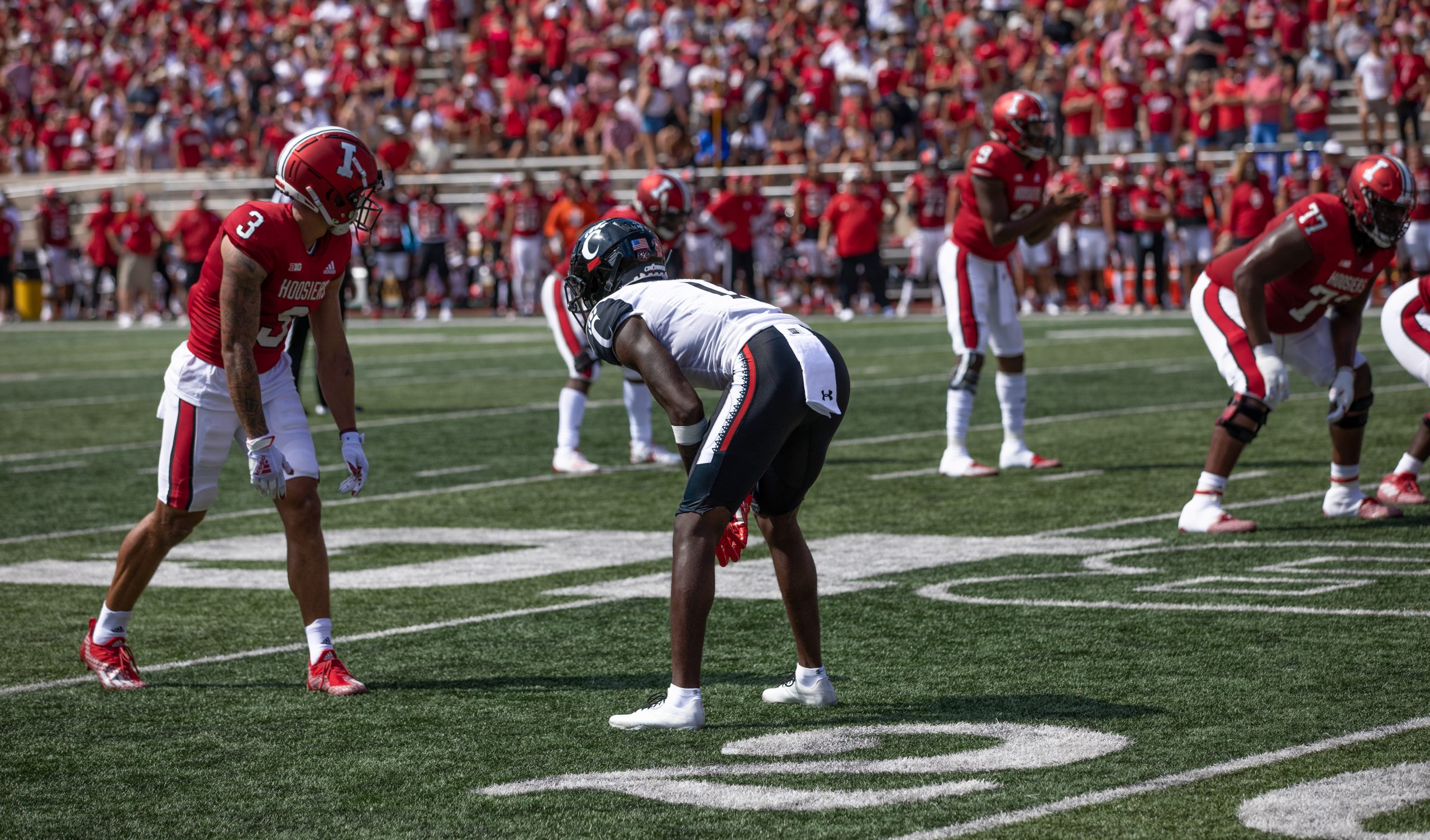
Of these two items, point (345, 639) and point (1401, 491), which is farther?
point (1401, 491)

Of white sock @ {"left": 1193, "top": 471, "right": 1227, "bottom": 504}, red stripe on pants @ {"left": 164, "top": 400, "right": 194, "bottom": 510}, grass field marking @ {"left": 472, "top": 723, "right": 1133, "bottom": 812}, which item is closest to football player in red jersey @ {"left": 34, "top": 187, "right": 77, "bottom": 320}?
white sock @ {"left": 1193, "top": 471, "right": 1227, "bottom": 504}

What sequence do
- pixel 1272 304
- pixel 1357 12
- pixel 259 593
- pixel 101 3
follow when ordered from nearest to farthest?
pixel 259 593, pixel 1272 304, pixel 1357 12, pixel 101 3

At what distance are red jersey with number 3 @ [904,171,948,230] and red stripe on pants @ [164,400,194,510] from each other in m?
19.7

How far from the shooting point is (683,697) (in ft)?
15.4

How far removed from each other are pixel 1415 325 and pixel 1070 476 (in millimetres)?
2403

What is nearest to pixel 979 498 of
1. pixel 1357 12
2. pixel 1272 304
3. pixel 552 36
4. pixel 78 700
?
pixel 1272 304

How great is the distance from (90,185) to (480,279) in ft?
29.8

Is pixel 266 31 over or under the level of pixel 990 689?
over

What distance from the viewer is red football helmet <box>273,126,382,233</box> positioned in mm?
5328

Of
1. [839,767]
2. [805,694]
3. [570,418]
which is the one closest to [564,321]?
[570,418]

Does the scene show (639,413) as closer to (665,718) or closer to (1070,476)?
(1070,476)

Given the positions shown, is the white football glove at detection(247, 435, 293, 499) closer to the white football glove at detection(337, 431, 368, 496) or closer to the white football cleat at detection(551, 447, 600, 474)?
the white football glove at detection(337, 431, 368, 496)

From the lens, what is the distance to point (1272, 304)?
26.0 ft

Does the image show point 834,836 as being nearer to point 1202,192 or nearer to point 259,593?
point 259,593
